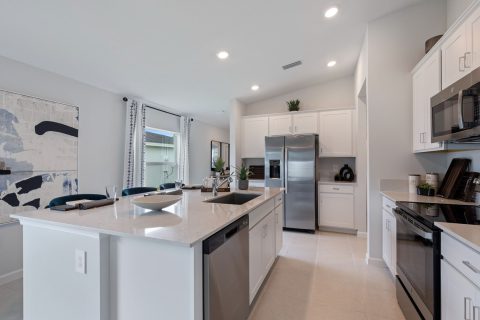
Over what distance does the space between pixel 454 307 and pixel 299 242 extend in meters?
2.52

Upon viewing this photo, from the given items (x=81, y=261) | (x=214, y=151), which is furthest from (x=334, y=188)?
(x=81, y=261)


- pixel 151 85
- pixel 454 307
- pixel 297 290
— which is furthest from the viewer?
pixel 151 85

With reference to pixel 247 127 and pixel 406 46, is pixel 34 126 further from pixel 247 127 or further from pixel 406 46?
pixel 406 46

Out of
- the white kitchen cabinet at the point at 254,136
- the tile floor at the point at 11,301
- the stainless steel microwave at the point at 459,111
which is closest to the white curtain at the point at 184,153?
the white kitchen cabinet at the point at 254,136

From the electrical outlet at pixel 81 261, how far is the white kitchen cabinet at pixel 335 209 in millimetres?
3749

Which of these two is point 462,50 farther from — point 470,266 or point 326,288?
point 326,288

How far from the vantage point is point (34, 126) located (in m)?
2.59

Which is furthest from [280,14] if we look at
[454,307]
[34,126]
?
[34,126]

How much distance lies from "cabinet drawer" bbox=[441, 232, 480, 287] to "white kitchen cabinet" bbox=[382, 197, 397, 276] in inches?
39.6

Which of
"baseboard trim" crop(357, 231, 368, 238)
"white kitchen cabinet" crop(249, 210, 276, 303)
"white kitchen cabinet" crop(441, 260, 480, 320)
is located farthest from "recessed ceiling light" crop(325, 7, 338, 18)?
"baseboard trim" crop(357, 231, 368, 238)

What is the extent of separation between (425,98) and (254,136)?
3.03 meters

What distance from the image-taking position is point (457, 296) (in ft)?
3.88

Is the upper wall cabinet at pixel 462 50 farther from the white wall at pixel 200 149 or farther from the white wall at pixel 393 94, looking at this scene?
the white wall at pixel 200 149

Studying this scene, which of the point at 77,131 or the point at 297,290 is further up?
the point at 77,131
